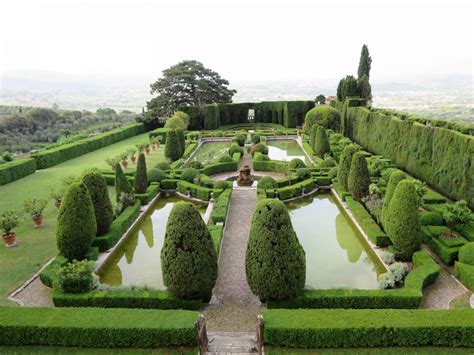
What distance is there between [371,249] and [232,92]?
48.2 m

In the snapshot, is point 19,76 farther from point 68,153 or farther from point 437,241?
point 437,241

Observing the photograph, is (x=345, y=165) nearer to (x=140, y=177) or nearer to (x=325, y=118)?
(x=140, y=177)

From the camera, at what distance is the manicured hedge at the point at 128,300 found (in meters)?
9.20

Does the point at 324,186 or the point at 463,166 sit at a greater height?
the point at 463,166

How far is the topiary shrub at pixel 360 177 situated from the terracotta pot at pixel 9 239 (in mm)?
14892

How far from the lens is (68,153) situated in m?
30.5

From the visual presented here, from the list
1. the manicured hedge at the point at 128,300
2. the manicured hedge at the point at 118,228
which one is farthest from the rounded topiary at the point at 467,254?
the manicured hedge at the point at 118,228

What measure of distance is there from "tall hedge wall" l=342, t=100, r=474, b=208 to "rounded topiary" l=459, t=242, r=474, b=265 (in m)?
5.27

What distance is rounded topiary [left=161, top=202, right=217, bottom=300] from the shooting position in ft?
29.1

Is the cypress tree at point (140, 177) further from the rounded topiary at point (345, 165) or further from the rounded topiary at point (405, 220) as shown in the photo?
the rounded topiary at point (405, 220)

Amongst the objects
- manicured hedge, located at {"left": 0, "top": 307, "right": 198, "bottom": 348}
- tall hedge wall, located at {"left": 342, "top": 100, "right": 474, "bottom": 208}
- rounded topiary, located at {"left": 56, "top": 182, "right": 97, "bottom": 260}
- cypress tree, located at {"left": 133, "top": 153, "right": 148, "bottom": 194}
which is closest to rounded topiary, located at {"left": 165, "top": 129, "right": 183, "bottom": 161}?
cypress tree, located at {"left": 133, "top": 153, "right": 148, "bottom": 194}

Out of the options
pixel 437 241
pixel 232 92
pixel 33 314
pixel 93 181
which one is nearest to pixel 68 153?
pixel 93 181

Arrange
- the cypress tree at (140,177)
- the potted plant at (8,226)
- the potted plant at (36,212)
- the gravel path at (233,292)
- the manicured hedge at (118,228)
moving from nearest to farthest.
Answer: the gravel path at (233,292) → the manicured hedge at (118,228) → the potted plant at (8,226) → the potted plant at (36,212) → the cypress tree at (140,177)

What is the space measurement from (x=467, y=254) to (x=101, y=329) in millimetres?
10867
